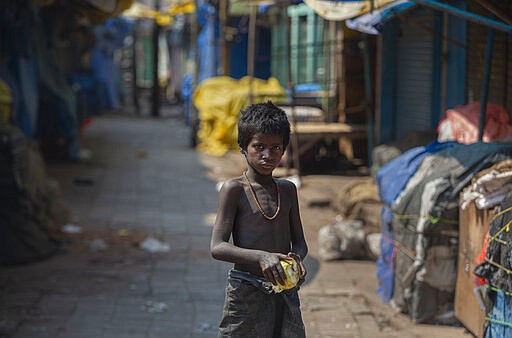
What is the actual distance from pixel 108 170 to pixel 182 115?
1060 cm

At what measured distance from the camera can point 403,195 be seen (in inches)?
251

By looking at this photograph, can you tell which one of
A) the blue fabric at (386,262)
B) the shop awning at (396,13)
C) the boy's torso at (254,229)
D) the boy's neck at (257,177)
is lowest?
the blue fabric at (386,262)

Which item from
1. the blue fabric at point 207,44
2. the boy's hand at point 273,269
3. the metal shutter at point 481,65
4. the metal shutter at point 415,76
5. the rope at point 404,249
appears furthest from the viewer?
the blue fabric at point 207,44

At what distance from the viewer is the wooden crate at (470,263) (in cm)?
539

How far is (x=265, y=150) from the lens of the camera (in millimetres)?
3764

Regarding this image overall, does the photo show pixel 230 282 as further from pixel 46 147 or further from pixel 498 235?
pixel 46 147

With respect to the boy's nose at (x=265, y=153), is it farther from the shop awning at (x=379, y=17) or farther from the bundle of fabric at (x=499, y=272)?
the shop awning at (x=379, y=17)

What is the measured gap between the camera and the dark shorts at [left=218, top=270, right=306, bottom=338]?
382 centimetres

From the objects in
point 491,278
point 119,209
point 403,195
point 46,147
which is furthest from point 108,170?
point 491,278

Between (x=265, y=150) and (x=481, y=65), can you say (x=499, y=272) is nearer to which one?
(x=265, y=150)

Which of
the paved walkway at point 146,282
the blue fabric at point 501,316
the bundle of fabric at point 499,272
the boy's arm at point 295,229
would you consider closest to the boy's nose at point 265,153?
the boy's arm at point 295,229

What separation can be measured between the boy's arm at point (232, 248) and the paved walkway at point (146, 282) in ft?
8.00

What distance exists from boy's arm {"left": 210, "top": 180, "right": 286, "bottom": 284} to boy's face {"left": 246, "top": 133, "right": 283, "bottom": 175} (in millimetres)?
146

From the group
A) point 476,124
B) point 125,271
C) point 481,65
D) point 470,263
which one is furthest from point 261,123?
point 481,65
